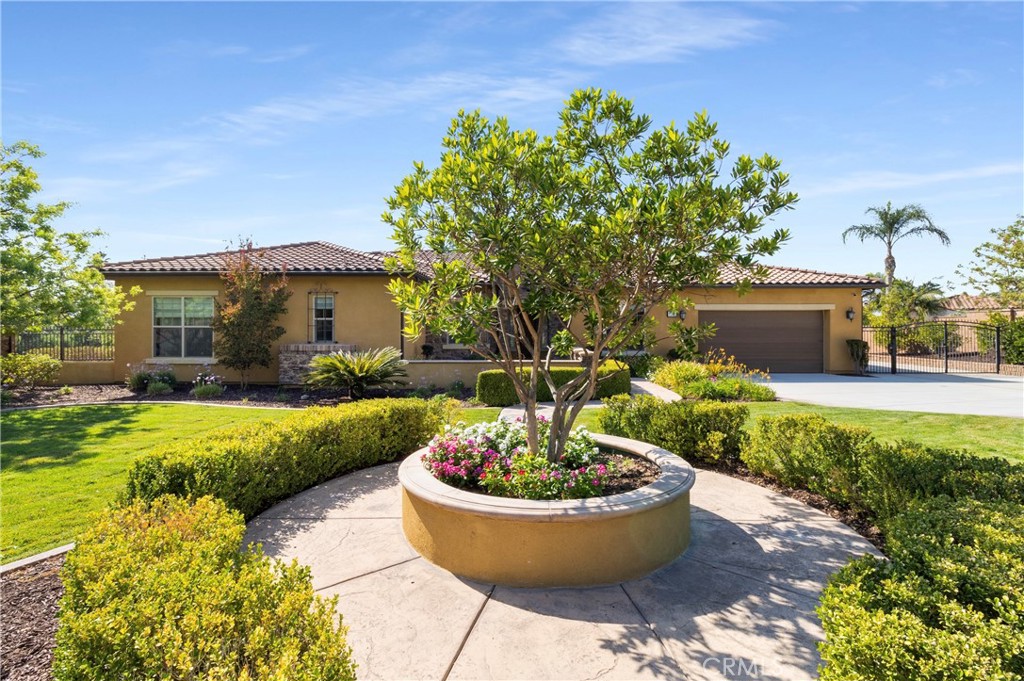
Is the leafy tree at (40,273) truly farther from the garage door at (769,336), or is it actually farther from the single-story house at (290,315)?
the garage door at (769,336)

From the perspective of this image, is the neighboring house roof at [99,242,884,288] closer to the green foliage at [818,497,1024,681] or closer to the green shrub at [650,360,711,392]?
the green shrub at [650,360,711,392]

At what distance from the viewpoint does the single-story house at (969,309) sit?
27578 millimetres

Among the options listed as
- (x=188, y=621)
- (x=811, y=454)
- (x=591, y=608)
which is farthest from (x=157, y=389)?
(x=811, y=454)

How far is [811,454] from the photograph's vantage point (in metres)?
5.68

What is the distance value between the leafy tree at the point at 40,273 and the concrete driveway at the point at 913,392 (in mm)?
19430

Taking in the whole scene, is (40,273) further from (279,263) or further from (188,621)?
(188,621)

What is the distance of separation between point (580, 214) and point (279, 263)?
14547 millimetres

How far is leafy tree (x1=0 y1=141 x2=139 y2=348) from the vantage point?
44.1 feet

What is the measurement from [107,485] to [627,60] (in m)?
8.37

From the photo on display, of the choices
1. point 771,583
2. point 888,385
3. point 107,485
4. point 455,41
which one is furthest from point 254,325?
point 888,385

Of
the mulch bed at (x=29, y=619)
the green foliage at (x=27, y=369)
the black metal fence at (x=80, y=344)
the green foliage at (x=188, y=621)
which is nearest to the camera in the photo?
the green foliage at (x=188, y=621)

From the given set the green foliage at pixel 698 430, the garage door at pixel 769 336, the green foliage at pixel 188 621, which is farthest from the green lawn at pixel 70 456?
the garage door at pixel 769 336

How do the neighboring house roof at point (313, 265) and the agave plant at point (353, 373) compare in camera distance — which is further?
the neighboring house roof at point (313, 265)

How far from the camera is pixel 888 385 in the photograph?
15.9 m
